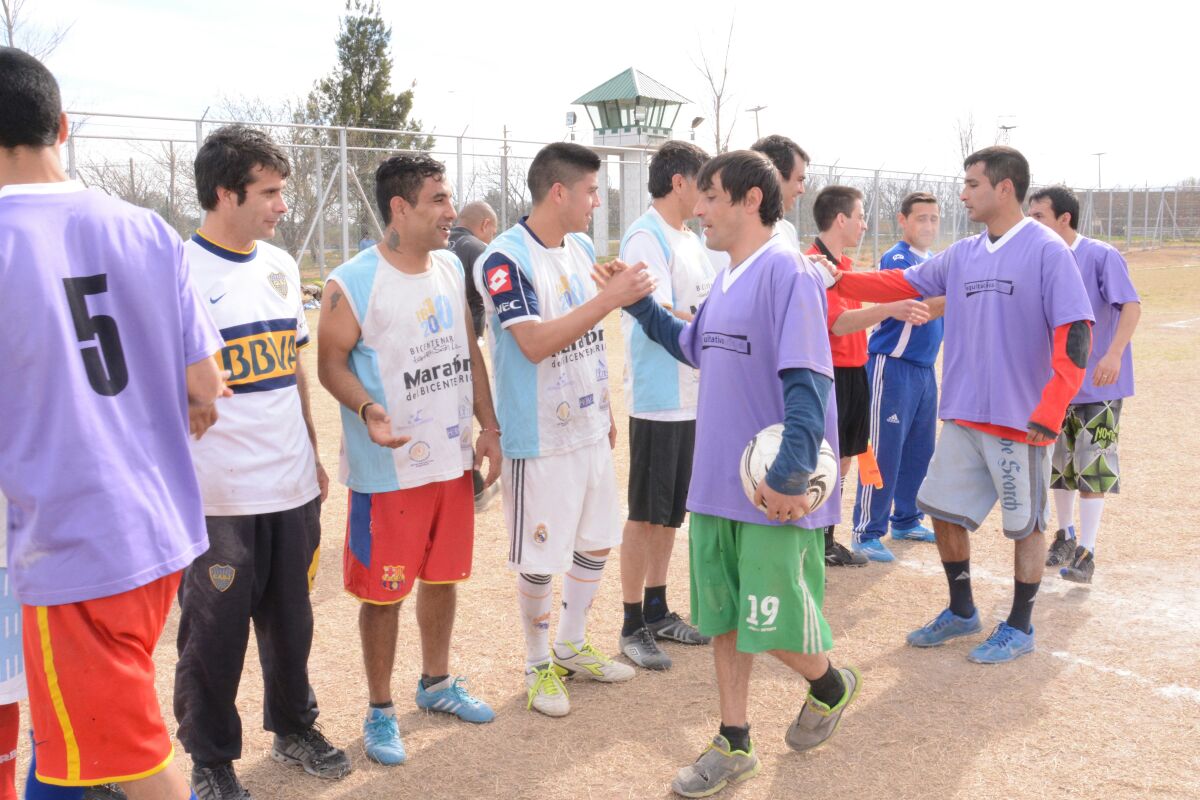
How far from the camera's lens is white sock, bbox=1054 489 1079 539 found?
6070 mm

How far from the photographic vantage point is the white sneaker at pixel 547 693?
4.06 meters

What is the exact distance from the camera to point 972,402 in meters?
4.62

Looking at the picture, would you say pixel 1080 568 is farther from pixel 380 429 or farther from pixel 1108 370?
pixel 380 429

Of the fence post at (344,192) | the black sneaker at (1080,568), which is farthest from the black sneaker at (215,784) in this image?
the fence post at (344,192)

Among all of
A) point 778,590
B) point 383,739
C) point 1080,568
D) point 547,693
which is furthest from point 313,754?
point 1080,568

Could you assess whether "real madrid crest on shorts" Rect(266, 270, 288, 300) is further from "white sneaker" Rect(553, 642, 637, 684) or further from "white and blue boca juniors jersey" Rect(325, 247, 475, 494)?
"white sneaker" Rect(553, 642, 637, 684)

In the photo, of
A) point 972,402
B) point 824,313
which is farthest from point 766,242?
point 972,402

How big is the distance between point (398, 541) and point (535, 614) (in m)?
0.80

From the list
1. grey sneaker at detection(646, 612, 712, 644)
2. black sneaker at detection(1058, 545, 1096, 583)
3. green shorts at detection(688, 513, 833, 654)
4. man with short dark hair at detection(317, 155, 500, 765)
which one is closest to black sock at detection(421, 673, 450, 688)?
man with short dark hair at detection(317, 155, 500, 765)

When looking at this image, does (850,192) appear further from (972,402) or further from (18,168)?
(18,168)

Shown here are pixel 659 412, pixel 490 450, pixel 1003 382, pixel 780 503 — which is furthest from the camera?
pixel 659 412

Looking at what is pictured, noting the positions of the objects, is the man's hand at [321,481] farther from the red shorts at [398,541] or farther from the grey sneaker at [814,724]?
the grey sneaker at [814,724]

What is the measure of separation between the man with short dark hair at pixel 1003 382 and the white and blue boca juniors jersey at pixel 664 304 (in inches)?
28.8

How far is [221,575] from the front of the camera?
10.7 feet
